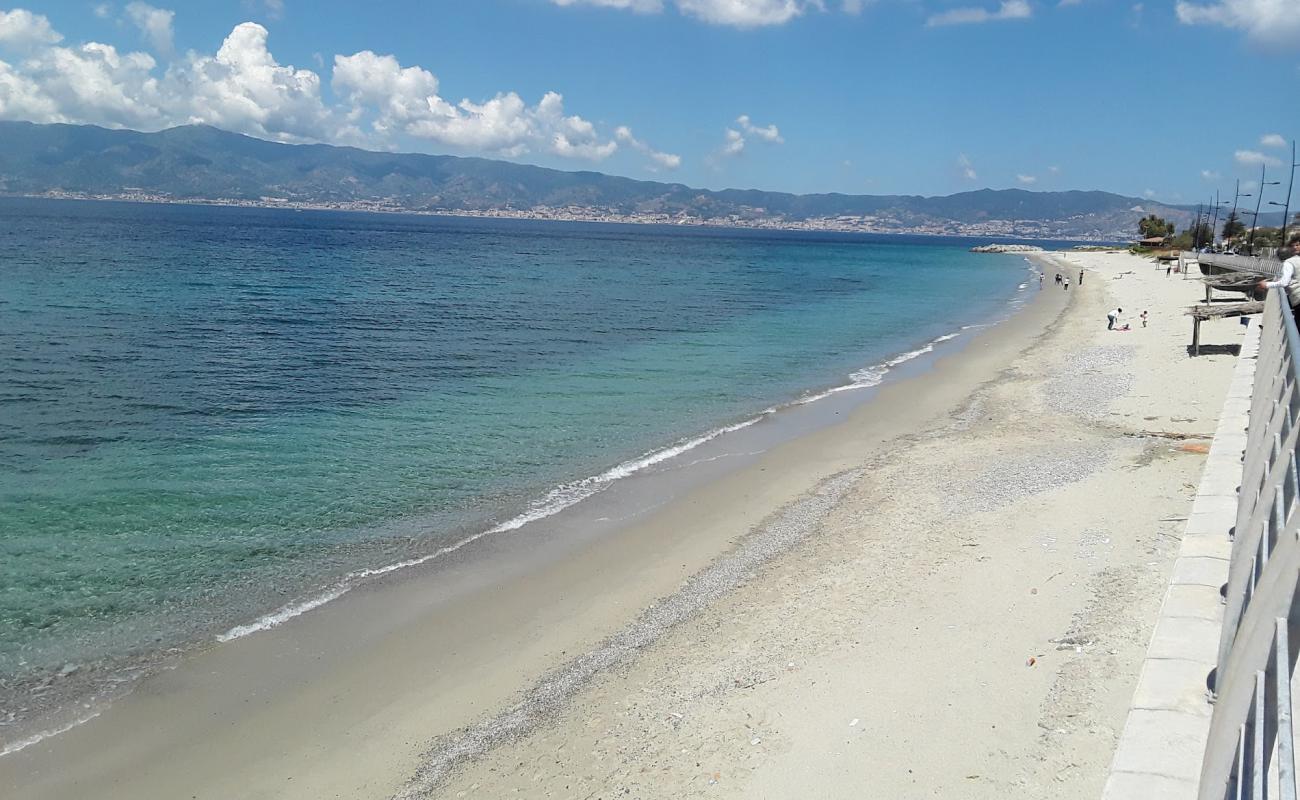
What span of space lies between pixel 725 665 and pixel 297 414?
14.9 m

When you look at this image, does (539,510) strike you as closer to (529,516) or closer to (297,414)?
(529,516)

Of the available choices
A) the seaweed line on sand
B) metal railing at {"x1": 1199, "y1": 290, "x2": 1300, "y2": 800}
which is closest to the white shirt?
metal railing at {"x1": 1199, "y1": 290, "x2": 1300, "y2": 800}

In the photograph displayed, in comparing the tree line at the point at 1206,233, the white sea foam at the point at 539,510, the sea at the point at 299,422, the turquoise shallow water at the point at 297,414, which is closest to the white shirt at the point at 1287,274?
the white sea foam at the point at 539,510

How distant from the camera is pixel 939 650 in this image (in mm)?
8797

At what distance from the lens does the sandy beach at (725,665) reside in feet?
23.9

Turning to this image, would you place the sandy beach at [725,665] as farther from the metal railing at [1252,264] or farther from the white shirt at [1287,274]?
the metal railing at [1252,264]

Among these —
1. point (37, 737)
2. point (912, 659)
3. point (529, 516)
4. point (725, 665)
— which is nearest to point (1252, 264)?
point (529, 516)

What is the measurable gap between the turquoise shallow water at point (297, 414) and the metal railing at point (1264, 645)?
398 inches

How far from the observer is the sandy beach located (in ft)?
23.9

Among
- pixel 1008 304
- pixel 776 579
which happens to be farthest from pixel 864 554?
pixel 1008 304

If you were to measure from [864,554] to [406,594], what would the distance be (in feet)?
20.7

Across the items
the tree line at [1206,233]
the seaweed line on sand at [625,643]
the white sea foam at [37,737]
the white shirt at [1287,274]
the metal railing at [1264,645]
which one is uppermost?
the tree line at [1206,233]

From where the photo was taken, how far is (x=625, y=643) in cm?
977

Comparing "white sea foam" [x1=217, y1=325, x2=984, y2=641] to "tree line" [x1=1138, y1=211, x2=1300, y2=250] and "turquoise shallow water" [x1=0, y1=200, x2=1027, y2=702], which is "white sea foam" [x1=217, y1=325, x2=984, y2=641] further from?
"tree line" [x1=1138, y1=211, x2=1300, y2=250]
